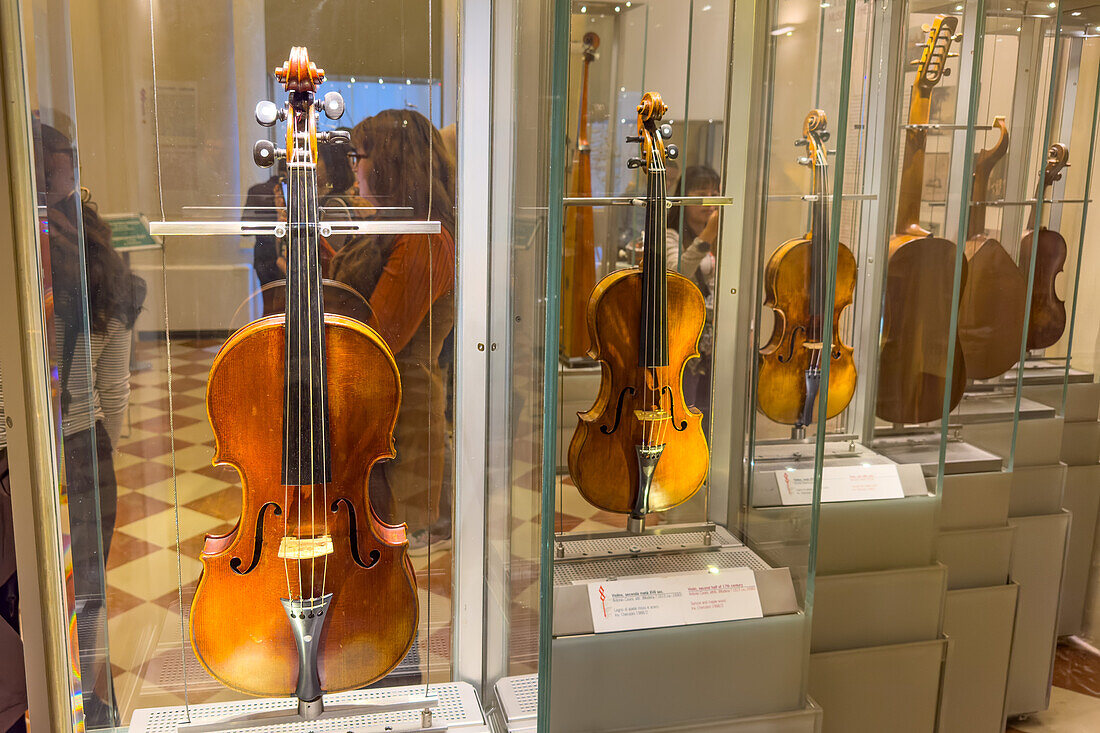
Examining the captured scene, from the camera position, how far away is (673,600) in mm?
1783

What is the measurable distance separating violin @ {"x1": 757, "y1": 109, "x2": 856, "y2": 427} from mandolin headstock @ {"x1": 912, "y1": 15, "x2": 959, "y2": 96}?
1.40 feet

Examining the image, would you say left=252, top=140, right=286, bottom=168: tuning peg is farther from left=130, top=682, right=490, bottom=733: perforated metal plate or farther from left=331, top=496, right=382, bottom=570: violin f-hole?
left=130, top=682, right=490, bottom=733: perforated metal plate

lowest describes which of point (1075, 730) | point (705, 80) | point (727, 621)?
point (1075, 730)

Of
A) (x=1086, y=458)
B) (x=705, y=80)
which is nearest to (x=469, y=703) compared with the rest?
(x=705, y=80)

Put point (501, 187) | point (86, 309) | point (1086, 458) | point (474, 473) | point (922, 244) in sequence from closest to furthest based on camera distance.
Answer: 1. point (86, 309)
2. point (501, 187)
3. point (474, 473)
4. point (922, 244)
5. point (1086, 458)

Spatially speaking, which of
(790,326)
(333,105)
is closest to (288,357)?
(333,105)

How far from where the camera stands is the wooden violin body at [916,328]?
6.99 feet

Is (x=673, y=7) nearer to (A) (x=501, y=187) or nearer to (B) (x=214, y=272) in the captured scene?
(A) (x=501, y=187)

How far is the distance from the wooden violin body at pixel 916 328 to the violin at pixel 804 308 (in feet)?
0.37

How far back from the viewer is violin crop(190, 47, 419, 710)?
1.41 meters

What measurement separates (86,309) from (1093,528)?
9.66 ft

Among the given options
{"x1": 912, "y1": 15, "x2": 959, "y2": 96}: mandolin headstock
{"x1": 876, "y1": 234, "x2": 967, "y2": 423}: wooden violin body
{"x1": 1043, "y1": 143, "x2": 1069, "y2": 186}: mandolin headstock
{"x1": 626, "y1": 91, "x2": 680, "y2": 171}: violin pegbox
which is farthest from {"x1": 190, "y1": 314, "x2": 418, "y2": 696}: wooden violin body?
{"x1": 1043, "y1": 143, "x2": 1069, "y2": 186}: mandolin headstock

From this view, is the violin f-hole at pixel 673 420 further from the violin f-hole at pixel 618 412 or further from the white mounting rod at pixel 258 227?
the white mounting rod at pixel 258 227

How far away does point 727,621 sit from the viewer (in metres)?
1.79
